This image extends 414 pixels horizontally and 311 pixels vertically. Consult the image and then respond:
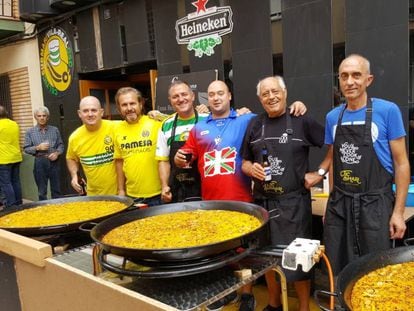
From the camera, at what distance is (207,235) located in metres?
1.90

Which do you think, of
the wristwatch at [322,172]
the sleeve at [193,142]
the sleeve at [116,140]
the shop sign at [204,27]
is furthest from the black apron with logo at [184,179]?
the shop sign at [204,27]

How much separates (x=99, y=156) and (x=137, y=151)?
40 cm

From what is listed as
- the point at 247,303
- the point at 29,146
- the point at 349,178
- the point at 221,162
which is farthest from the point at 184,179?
the point at 29,146

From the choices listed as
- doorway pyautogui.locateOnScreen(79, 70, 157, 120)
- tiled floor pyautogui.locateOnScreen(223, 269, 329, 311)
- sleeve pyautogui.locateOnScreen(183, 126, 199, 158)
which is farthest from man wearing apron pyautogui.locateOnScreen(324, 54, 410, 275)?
doorway pyautogui.locateOnScreen(79, 70, 157, 120)

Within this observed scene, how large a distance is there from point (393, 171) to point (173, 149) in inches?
65.5

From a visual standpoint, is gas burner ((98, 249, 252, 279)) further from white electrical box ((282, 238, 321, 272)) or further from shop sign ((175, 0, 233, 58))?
shop sign ((175, 0, 233, 58))

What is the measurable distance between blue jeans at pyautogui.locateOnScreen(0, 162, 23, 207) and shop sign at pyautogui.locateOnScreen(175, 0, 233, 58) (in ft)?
13.6

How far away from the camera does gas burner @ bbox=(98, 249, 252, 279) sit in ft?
5.06

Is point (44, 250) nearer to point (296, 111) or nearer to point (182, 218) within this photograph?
point (182, 218)

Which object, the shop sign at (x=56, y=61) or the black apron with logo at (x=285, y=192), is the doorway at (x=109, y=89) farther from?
the black apron with logo at (x=285, y=192)

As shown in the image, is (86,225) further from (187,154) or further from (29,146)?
(29,146)

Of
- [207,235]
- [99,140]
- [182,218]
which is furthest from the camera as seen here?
[99,140]

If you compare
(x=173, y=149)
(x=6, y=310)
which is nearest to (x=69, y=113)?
(x=173, y=149)

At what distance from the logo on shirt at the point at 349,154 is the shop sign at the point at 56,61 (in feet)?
19.3
